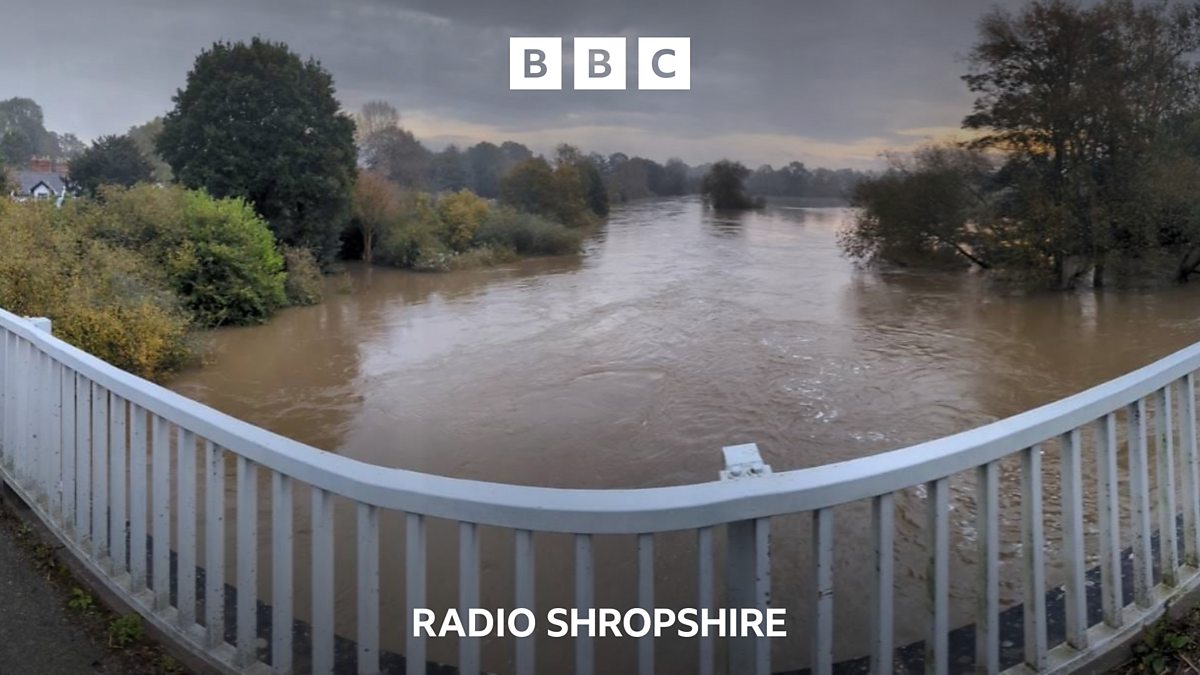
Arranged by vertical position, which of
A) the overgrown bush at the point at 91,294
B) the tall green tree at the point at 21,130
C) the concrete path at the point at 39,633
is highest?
the tall green tree at the point at 21,130

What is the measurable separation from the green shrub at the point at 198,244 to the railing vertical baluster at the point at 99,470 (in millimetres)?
7495

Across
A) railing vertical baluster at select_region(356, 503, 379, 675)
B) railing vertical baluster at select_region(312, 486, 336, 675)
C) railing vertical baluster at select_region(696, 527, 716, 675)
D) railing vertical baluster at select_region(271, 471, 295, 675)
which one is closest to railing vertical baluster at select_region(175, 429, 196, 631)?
railing vertical baluster at select_region(271, 471, 295, 675)

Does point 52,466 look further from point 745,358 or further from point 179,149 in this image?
point 179,149

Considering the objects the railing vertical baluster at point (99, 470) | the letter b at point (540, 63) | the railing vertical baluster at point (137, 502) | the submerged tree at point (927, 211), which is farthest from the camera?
the submerged tree at point (927, 211)

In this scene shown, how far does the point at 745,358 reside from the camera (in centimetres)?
666

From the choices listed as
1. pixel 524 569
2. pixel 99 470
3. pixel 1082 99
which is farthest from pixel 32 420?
pixel 1082 99

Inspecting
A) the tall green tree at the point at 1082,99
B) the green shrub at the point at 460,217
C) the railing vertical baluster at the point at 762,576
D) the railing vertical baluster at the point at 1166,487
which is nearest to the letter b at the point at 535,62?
the railing vertical baluster at the point at 1166,487

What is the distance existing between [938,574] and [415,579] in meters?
0.91

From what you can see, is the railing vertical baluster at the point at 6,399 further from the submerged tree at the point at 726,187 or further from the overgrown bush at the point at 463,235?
the overgrown bush at the point at 463,235

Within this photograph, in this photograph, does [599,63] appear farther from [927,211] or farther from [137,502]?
[927,211]

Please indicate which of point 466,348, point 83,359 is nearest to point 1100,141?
point 466,348

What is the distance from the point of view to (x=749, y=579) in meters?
1.21

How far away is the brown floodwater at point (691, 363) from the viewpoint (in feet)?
17.0

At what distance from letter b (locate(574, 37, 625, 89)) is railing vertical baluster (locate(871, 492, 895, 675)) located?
129 inches
